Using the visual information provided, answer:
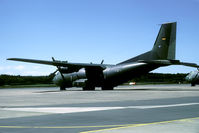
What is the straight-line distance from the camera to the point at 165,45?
4094 centimetres

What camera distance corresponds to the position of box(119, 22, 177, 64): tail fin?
40.4 m

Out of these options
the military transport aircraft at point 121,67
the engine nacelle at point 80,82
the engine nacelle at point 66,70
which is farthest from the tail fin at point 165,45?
the engine nacelle at point 66,70

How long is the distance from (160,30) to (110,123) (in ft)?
105

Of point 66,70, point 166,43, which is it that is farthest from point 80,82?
point 166,43

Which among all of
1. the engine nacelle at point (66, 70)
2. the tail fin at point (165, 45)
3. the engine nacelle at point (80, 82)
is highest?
the tail fin at point (165, 45)

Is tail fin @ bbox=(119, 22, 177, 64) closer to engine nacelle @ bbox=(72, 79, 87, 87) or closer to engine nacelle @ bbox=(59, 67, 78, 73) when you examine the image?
engine nacelle @ bbox=(72, 79, 87, 87)

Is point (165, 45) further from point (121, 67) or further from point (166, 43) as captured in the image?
point (121, 67)

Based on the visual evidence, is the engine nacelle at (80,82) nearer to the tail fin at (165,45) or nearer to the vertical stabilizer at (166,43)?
the tail fin at (165,45)

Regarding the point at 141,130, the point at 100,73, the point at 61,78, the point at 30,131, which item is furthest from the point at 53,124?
the point at 61,78

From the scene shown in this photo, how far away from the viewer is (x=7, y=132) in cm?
931

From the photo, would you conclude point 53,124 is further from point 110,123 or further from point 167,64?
point 167,64

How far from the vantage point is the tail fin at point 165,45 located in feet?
133

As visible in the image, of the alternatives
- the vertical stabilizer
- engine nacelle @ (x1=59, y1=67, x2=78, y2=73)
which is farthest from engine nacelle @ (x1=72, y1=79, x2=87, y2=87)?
the vertical stabilizer

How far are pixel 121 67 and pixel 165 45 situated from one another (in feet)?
22.3
